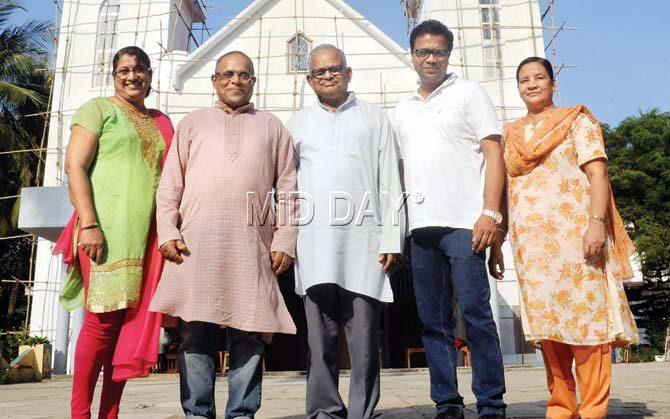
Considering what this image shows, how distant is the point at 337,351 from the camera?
8.85 feet

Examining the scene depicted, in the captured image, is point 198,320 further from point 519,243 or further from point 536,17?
point 536,17

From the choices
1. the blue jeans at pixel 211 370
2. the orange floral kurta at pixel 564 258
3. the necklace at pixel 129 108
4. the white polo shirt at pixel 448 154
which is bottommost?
the blue jeans at pixel 211 370

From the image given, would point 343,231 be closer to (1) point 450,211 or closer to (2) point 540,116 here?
(1) point 450,211

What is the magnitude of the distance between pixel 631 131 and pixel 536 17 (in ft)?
21.7

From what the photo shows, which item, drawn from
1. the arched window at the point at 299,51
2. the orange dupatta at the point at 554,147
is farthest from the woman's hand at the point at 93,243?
the arched window at the point at 299,51

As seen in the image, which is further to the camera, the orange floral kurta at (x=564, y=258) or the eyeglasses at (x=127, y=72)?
the eyeglasses at (x=127, y=72)

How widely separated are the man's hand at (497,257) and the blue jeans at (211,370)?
3.73ft

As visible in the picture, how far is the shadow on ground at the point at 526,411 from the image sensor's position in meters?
2.92

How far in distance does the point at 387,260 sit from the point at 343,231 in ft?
0.74

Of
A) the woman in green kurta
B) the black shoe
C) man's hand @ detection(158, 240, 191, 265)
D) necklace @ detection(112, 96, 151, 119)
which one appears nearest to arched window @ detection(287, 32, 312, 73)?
necklace @ detection(112, 96, 151, 119)

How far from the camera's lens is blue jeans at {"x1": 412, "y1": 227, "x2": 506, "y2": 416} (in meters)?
2.67

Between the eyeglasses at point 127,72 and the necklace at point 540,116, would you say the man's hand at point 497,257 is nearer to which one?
the necklace at point 540,116

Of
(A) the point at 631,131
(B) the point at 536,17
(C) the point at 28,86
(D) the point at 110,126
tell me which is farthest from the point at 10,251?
(D) the point at 110,126

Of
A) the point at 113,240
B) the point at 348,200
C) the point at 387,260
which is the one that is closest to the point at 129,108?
the point at 113,240
